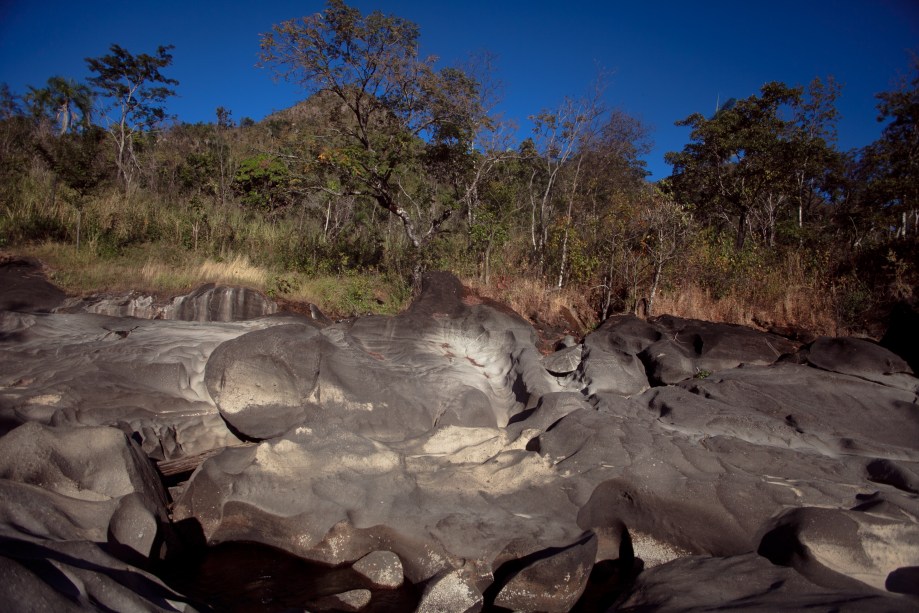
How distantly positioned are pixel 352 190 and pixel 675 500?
8157 millimetres

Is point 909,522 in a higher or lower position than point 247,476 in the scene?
higher

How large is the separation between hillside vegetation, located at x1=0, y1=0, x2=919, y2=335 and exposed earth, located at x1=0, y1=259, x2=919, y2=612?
87.3 inches

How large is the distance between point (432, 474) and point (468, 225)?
23.7 ft

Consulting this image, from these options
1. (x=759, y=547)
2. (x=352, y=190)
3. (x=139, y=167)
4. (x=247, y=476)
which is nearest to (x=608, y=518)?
(x=759, y=547)

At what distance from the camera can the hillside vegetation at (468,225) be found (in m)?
9.96

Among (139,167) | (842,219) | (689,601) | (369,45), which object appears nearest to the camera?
(689,601)

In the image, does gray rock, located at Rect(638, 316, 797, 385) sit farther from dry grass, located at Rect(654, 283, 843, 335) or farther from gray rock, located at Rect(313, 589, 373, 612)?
gray rock, located at Rect(313, 589, 373, 612)

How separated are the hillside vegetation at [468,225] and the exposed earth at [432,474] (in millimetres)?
2217

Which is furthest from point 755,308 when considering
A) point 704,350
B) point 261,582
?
point 261,582

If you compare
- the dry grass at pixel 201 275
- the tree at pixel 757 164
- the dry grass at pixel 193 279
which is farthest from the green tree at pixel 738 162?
the dry grass at pixel 201 275

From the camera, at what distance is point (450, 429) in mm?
5957

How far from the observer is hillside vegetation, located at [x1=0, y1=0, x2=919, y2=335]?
9961 mm

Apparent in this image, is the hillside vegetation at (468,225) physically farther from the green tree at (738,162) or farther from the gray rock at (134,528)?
the gray rock at (134,528)

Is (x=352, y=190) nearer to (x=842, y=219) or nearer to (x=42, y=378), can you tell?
(x=42, y=378)
